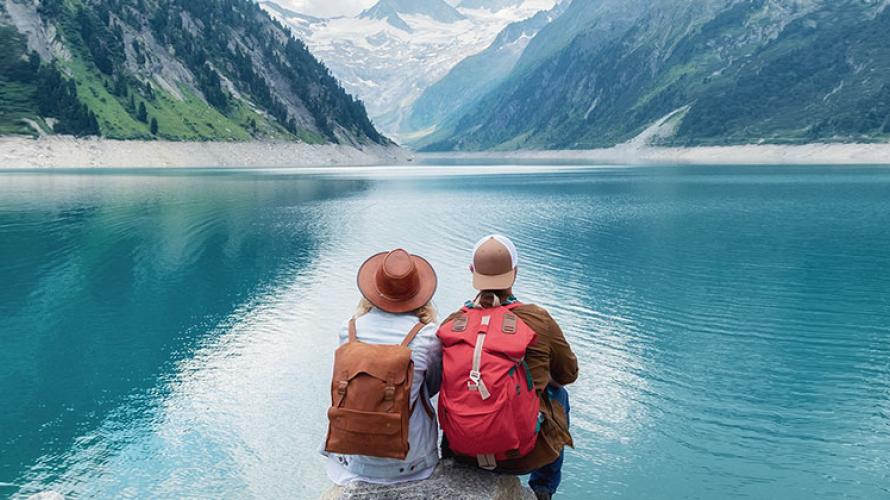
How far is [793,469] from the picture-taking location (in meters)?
13.0

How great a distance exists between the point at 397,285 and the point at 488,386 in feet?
4.33

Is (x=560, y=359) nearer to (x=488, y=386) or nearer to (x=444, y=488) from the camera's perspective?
(x=488, y=386)

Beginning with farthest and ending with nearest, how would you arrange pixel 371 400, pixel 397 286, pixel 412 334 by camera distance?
pixel 397 286 → pixel 412 334 → pixel 371 400

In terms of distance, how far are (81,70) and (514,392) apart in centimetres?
19905

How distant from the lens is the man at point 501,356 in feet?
21.3

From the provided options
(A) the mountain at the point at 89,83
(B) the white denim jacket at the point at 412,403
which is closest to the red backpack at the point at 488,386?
(B) the white denim jacket at the point at 412,403

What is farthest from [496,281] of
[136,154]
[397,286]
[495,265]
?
[136,154]

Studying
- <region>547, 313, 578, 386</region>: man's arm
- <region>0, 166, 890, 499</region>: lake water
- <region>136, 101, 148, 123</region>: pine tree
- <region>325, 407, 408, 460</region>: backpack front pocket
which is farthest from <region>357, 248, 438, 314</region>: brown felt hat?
<region>136, 101, 148, 123</region>: pine tree

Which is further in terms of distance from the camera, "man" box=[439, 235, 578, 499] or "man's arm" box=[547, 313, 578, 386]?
"man's arm" box=[547, 313, 578, 386]

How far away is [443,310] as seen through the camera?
26.0m

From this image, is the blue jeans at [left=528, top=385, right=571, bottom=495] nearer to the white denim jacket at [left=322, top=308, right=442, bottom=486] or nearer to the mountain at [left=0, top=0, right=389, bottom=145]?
the white denim jacket at [left=322, top=308, right=442, bottom=486]

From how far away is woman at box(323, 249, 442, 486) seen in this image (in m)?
6.73

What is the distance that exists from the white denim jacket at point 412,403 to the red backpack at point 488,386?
0.64 feet

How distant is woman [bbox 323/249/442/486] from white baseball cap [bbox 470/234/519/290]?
1.72ft
